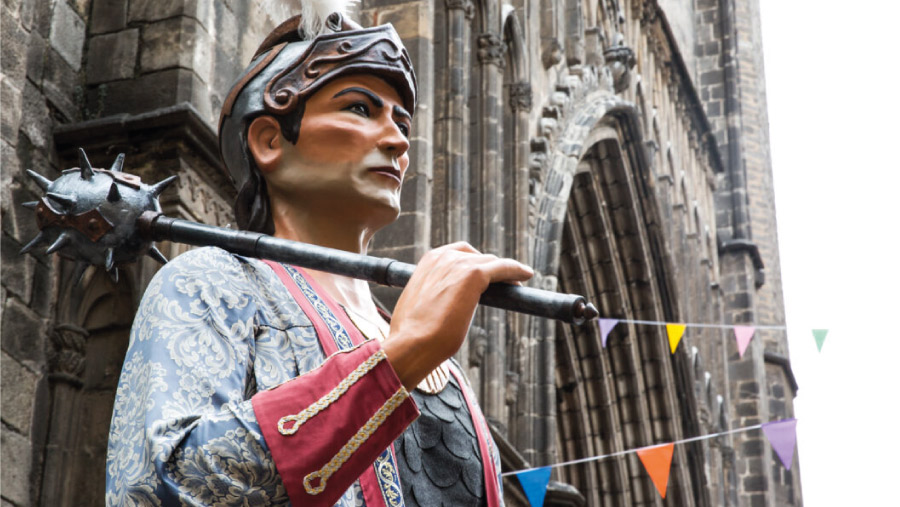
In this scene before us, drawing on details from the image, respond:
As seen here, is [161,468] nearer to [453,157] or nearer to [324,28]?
[324,28]

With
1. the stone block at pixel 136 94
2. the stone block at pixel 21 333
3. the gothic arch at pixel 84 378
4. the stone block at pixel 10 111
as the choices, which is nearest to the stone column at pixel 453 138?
the stone block at pixel 136 94

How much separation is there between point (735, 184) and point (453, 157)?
16.8 meters

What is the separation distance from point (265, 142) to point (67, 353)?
2811 millimetres

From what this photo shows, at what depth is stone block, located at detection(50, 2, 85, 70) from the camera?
605 centimetres

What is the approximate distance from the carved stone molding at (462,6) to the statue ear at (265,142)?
907 centimetres

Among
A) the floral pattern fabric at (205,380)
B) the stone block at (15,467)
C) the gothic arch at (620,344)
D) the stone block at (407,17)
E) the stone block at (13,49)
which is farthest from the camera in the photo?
the gothic arch at (620,344)

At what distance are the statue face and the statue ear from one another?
2 cm

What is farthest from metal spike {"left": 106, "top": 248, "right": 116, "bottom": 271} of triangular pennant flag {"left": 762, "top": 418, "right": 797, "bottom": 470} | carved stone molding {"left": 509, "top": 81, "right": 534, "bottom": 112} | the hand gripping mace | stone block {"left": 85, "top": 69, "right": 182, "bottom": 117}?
carved stone molding {"left": 509, "top": 81, "right": 534, "bottom": 112}

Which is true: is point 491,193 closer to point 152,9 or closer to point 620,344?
point 152,9

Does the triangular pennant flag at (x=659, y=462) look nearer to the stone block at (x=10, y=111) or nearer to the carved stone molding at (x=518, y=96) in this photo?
the carved stone molding at (x=518, y=96)

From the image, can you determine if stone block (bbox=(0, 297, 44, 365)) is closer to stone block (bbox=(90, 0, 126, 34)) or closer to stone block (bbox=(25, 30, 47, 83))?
stone block (bbox=(25, 30, 47, 83))

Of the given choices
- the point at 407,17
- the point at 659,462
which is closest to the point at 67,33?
the point at 407,17

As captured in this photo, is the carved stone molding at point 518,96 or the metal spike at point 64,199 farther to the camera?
the carved stone molding at point 518,96

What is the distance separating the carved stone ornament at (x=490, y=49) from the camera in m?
12.8
